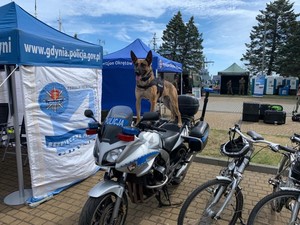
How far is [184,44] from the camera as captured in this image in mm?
32812

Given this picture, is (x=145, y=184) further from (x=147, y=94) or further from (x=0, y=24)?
(x=147, y=94)

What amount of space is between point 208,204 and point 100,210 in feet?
3.41

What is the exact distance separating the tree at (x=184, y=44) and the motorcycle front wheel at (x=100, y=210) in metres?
31.2

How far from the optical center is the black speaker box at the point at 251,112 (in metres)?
9.46

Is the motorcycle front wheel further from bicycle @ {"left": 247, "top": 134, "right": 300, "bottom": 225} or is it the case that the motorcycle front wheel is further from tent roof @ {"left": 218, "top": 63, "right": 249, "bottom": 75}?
tent roof @ {"left": 218, "top": 63, "right": 249, "bottom": 75}

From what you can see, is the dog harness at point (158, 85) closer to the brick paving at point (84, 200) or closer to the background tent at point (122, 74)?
the brick paving at point (84, 200)

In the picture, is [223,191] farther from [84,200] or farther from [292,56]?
[292,56]

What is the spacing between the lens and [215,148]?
18.8ft

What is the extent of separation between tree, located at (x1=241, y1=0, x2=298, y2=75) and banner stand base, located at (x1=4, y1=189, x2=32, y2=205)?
98.8 feet

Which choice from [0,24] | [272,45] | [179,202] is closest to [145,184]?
[179,202]

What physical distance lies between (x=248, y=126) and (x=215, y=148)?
3545 millimetres

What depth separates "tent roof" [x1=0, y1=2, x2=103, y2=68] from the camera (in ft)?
9.96

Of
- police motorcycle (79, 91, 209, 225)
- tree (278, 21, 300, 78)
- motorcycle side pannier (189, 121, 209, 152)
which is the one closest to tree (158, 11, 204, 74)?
tree (278, 21, 300, 78)

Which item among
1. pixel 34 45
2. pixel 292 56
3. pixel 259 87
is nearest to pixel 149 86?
pixel 34 45
